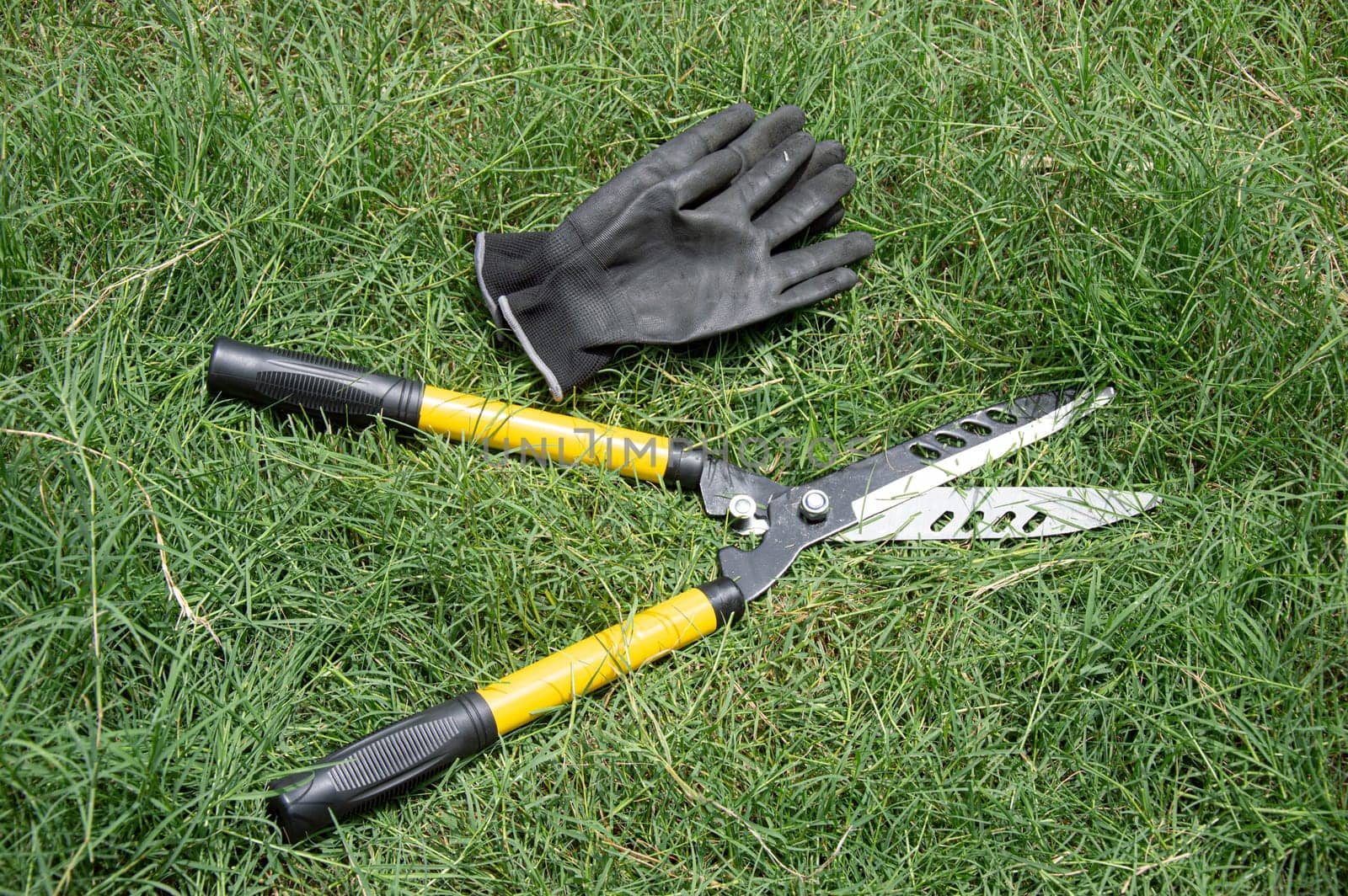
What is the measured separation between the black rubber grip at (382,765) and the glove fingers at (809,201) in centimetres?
134

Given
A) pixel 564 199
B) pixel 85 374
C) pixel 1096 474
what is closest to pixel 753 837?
pixel 1096 474

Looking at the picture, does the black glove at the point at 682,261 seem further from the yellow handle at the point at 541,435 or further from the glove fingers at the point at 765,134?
the yellow handle at the point at 541,435

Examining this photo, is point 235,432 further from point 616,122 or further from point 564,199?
point 616,122

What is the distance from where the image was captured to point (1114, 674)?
7.24 ft

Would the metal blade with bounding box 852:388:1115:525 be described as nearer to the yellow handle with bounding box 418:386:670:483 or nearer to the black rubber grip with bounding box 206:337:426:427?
the yellow handle with bounding box 418:386:670:483

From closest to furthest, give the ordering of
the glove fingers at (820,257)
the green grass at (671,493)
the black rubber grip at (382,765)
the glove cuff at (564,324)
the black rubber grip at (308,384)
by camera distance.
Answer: the black rubber grip at (382,765) < the green grass at (671,493) < the black rubber grip at (308,384) < the glove cuff at (564,324) < the glove fingers at (820,257)

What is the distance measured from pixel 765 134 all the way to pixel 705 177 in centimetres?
22

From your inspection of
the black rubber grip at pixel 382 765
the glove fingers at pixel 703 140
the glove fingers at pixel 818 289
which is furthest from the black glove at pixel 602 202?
the black rubber grip at pixel 382 765

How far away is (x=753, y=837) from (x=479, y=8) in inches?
86.0

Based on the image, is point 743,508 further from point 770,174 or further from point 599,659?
point 770,174

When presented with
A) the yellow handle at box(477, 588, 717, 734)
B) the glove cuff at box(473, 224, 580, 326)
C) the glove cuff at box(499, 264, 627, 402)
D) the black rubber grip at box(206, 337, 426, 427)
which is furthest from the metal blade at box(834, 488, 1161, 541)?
the black rubber grip at box(206, 337, 426, 427)

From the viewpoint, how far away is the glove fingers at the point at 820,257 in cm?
251

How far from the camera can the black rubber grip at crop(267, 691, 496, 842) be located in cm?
192

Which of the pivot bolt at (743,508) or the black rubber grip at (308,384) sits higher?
the black rubber grip at (308,384)
